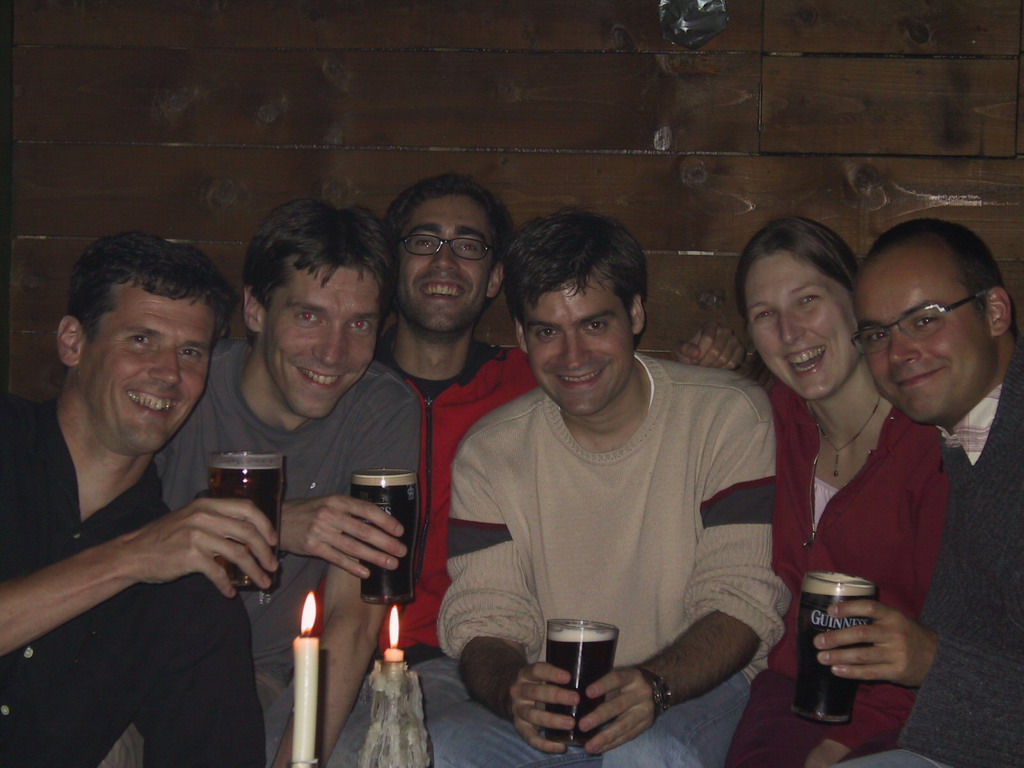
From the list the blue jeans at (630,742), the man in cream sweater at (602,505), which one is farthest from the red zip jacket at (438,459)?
the blue jeans at (630,742)

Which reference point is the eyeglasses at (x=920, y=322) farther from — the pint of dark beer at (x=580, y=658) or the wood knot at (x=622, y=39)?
the wood knot at (x=622, y=39)

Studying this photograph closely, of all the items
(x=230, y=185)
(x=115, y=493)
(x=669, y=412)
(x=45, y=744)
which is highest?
(x=230, y=185)

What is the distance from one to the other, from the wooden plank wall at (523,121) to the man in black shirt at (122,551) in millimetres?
1322

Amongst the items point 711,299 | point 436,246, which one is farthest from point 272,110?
point 711,299

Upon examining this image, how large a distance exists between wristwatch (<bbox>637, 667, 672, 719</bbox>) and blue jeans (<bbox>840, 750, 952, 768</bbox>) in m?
0.39

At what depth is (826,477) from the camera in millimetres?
2461

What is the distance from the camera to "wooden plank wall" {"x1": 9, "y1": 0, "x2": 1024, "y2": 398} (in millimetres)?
3336

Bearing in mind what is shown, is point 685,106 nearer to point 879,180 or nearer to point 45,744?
point 879,180

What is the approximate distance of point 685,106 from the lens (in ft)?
11.0

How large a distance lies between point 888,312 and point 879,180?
5.01ft

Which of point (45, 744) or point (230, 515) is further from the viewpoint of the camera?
point (45, 744)

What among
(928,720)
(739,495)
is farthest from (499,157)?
(928,720)

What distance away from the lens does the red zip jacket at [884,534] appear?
2.22m

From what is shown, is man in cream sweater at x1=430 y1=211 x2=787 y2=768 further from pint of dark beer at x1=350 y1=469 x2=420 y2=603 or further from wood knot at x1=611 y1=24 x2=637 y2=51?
wood knot at x1=611 y1=24 x2=637 y2=51
